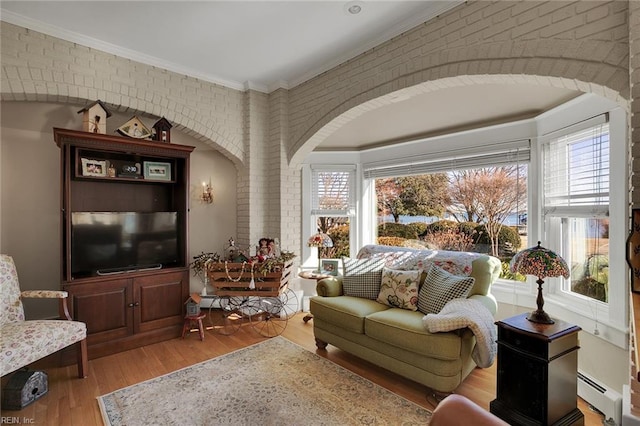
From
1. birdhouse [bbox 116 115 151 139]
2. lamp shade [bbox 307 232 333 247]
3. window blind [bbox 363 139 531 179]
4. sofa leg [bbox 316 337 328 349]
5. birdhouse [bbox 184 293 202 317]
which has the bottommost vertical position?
sofa leg [bbox 316 337 328 349]

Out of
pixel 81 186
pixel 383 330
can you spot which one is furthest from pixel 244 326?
pixel 81 186

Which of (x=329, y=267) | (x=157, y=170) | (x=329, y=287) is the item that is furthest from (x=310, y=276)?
(x=157, y=170)

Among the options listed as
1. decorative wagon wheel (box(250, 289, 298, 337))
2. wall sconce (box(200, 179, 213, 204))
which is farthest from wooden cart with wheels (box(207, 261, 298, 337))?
wall sconce (box(200, 179, 213, 204))

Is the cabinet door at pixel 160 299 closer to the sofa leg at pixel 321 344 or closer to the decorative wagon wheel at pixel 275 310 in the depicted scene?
the decorative wagon wheel at pixel 275 310

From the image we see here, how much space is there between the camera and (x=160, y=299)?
3404mm

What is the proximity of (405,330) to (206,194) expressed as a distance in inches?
123

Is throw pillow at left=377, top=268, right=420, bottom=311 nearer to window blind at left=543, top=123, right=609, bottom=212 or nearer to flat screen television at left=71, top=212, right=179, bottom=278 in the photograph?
window blind at left=543, top=123, right=609, bottom=212

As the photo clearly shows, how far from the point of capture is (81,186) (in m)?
3.36

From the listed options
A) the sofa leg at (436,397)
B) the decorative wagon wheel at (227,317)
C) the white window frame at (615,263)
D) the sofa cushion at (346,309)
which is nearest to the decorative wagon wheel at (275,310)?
the decorative wagon wheel at (227,317)

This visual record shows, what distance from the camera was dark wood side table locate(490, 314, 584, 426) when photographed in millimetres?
1901

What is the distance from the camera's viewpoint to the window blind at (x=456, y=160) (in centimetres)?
354

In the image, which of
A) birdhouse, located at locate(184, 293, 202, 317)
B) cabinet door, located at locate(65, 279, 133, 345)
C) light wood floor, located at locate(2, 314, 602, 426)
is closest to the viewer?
light wood floor, located at locate(2, 314, 602, 426)

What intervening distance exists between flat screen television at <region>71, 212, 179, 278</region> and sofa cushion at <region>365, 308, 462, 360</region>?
7.72ft

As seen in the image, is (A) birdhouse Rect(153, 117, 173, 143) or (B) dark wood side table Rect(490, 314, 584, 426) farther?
(A) birdhouse Rect(153, 117, 173, 143)
